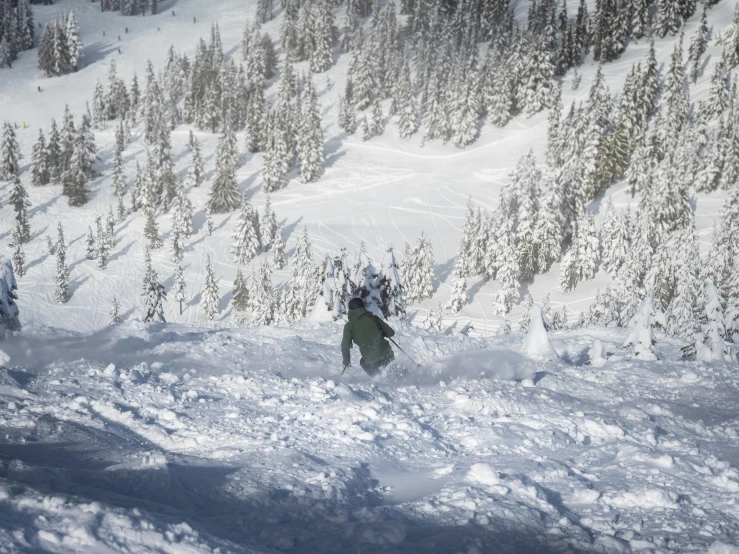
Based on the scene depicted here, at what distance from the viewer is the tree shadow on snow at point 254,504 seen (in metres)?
3.92

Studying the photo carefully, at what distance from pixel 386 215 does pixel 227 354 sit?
61036 millimetres

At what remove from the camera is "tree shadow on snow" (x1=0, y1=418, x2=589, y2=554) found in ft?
12.9

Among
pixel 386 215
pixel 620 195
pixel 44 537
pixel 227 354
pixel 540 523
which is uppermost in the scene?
pixel 44 537

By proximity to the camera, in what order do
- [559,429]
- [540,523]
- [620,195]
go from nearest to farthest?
[540,523] < [559,429] < [620,195]

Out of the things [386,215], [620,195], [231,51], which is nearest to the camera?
[620,195]

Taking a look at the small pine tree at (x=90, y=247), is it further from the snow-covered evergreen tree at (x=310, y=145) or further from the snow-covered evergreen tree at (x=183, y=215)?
the snow-covered evergreen tree at (x=310, y=145)

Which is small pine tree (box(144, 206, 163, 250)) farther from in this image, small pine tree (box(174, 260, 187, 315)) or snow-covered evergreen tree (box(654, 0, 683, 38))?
snow-covered evergreen tree (box(654, 0, 683, 38))

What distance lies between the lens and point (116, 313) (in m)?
52.4

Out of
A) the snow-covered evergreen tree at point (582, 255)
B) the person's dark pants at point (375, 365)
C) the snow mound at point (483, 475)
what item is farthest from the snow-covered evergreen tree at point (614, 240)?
the snow mound at point (483, 475)

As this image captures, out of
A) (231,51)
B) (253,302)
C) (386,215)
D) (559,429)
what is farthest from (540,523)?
(231,51)

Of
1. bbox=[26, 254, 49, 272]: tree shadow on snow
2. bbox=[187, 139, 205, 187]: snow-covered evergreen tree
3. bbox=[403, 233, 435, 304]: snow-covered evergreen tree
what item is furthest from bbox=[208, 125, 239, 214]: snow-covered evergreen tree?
bbox=[403, 233, 435, 304]: snow-covered evergreen tree

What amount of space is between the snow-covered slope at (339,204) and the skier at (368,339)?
42653mm

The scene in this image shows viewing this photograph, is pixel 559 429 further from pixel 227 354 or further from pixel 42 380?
pixel 42 380

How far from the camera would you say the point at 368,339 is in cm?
923
